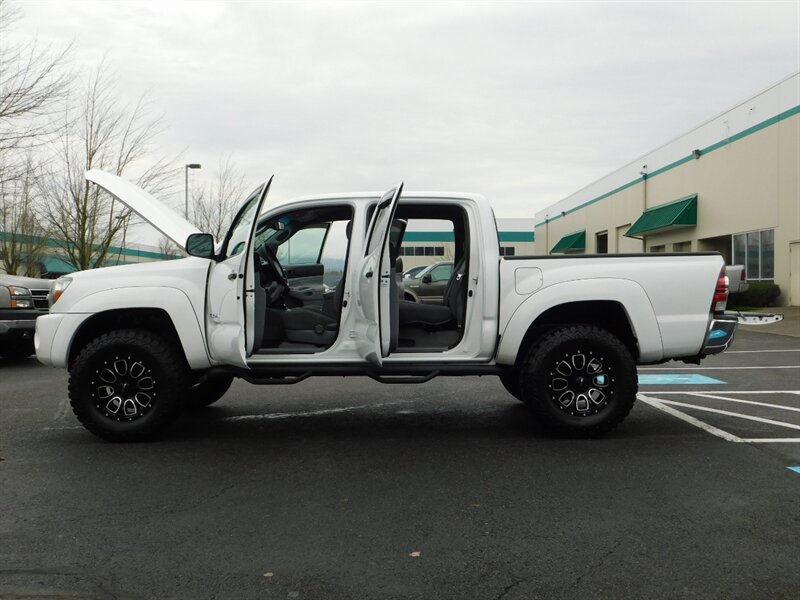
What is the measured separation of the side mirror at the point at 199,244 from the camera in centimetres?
572

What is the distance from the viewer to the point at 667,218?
1187 inches

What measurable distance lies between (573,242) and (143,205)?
134 ft

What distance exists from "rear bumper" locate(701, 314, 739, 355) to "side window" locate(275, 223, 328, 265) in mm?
3346

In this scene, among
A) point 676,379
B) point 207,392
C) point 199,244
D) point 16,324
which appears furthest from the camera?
point 16,324

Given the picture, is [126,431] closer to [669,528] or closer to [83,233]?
[669,528]

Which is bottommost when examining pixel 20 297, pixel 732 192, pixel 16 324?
pixel 16 324

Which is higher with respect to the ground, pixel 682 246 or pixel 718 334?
pixel 682 246

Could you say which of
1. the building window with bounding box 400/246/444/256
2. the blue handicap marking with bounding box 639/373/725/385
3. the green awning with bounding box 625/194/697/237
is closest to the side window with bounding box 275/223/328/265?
the building window with bounding box 400/246/444/256

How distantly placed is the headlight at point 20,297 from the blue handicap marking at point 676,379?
344 inches

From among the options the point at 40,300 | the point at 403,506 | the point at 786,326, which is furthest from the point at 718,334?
the point at 786,326

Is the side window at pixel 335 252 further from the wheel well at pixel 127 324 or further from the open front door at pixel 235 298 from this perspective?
the wheel well at pixel 127 324

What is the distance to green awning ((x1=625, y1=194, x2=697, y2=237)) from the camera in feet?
94.5

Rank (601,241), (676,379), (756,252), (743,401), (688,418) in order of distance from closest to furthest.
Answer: (688,418) < (743,401) < (676,379) < (756,252) < (601,241)

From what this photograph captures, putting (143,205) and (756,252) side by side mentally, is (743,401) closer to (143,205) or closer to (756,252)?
(143,205)
